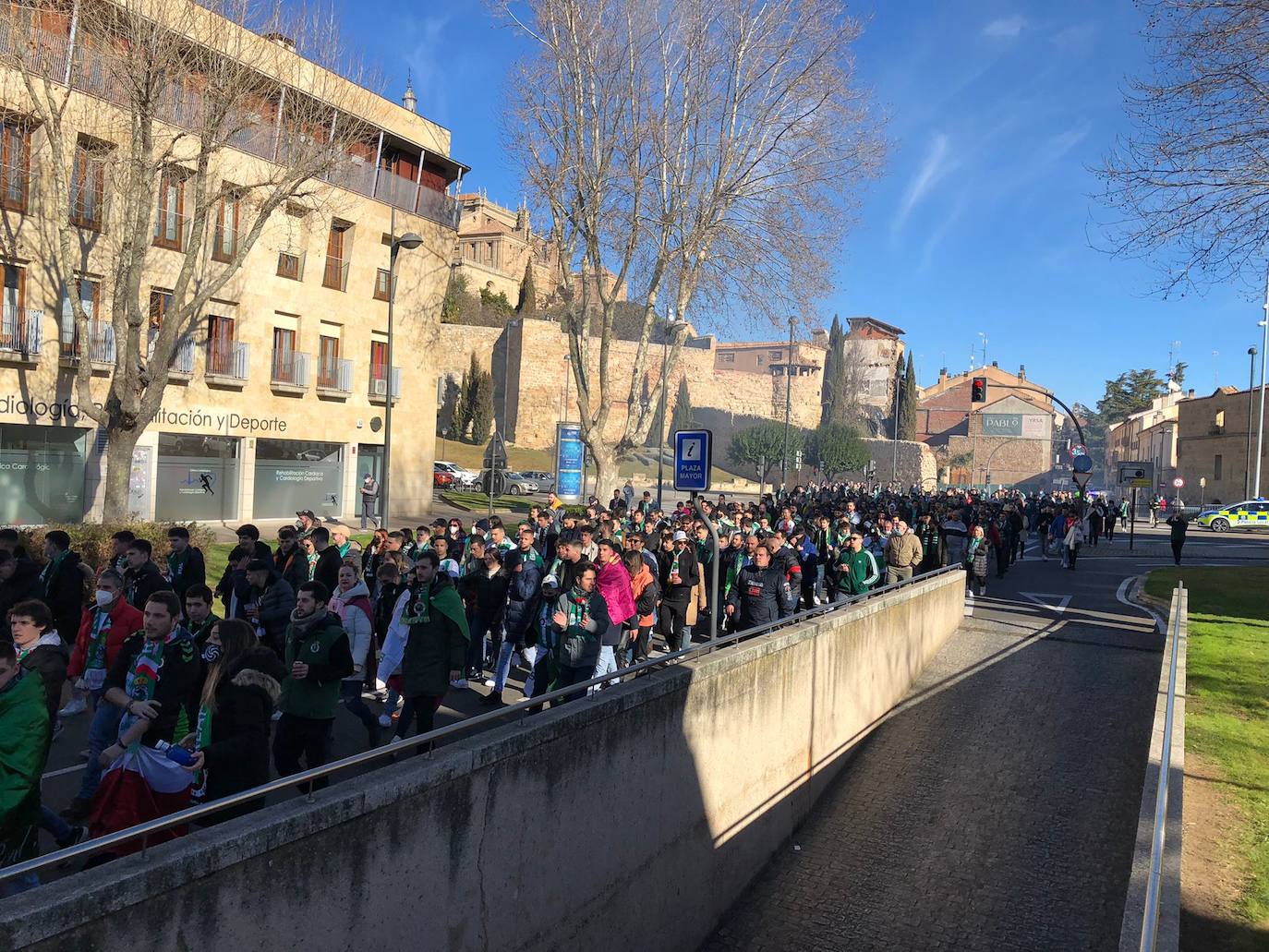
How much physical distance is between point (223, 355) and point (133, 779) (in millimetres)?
21969

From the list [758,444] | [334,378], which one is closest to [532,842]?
[334,378]

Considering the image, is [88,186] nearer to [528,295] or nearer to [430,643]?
[430,643]

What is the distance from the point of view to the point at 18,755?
380 cm

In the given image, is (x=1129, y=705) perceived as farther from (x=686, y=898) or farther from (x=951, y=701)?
(x=686, y=898)

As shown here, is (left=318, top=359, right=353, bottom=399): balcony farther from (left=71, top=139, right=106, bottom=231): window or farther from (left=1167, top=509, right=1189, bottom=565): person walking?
(left=1167, top=509, right=1189, bottom=565): person walking

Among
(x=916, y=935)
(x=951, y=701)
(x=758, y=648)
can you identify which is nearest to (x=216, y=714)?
(x=758, y=648)

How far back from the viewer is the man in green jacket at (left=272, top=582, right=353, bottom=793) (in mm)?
5289

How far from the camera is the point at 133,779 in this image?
3.99 m

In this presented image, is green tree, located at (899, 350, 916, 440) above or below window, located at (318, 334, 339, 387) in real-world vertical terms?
above

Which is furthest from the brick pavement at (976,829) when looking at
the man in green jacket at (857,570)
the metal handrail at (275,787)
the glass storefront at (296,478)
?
the glass storefront at (296,478)

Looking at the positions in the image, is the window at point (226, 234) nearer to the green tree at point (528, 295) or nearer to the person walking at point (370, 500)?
the person walking at point (370, 500)

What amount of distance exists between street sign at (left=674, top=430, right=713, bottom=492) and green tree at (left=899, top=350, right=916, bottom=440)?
8720 centimetres

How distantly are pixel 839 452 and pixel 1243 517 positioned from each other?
1382 inches

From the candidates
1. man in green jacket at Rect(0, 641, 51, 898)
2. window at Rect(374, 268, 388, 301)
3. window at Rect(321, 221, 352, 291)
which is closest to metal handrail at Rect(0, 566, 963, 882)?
man in green jacket at Rect(0, 641, 51, 898)
